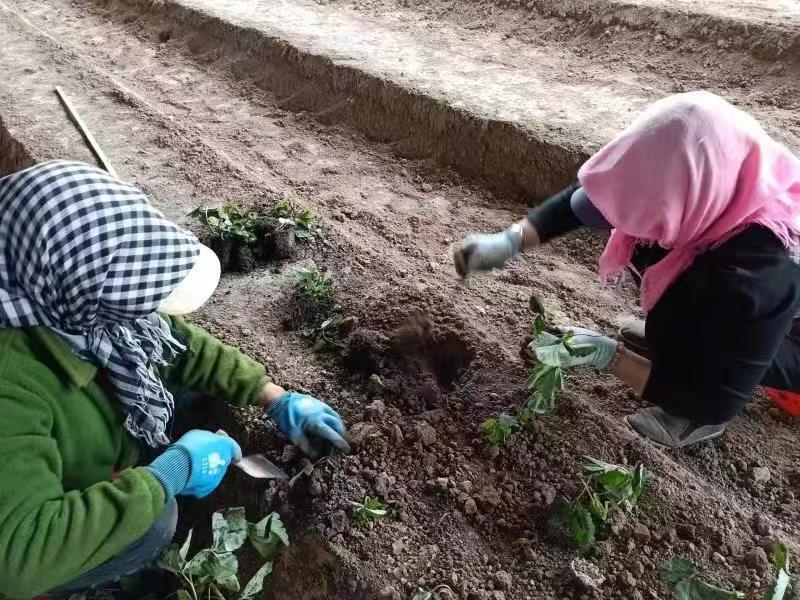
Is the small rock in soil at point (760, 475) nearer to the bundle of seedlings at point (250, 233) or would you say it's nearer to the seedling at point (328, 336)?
the seedling at point (328, 336)

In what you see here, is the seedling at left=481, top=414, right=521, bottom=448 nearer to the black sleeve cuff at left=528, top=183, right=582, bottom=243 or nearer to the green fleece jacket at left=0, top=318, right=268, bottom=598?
the black sleeve cuff at left=528, top=183, right=582, bottom=243

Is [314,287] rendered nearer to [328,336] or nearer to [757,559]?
[328,336]

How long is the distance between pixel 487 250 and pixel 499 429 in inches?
25.2

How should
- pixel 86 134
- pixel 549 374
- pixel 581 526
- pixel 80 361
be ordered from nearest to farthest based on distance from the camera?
pixel 80 361
pixel 581 526
pixel 549 374
pixel 86 134

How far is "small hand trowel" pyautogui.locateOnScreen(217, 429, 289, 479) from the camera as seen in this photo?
198cm

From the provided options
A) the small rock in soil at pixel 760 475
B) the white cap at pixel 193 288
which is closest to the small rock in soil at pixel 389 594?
the white cap at pixel 193 288

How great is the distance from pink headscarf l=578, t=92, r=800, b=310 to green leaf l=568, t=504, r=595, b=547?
76cm

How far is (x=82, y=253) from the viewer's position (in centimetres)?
139

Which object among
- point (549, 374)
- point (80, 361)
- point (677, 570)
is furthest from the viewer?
point (549, 374)

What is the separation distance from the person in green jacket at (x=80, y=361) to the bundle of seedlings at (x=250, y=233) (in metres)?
1.04

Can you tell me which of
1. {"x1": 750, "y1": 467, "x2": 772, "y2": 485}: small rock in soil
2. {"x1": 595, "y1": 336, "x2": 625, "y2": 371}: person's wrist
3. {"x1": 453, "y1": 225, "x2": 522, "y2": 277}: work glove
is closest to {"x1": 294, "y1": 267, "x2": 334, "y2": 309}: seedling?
{"x1": 453, "y1": 225, "x2": 522, "y2": 277}: work glove

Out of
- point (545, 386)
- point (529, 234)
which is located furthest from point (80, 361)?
point (529, 234)

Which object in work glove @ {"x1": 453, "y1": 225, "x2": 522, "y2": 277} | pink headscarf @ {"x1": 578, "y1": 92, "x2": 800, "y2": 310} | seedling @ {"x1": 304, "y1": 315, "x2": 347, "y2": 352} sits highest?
pink headscarf @ {"x1": 578, "y1": 92, "x2": 800, "y2": 310}

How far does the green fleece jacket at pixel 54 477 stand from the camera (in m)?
1.41
